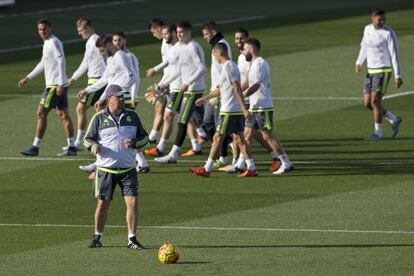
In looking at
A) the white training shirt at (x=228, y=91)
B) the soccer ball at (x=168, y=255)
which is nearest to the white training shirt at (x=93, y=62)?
the white training shirt at (x=228, y=91)

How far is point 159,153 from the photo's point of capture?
29.0 m

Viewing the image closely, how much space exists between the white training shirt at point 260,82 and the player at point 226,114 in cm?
33

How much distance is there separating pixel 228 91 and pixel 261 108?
2.26 feet

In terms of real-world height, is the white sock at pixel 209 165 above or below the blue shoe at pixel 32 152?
above

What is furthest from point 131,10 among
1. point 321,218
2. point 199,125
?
point 321,218

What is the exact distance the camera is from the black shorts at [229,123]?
86.0 feet

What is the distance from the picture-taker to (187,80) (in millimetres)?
28203

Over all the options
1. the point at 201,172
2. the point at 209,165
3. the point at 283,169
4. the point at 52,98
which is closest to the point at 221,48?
the point at 209,165

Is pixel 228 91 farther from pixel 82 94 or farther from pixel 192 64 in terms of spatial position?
pixel 82 94

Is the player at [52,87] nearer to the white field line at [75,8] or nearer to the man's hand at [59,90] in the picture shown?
the man's hand at [59,90]

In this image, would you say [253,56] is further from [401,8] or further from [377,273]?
[401,8]

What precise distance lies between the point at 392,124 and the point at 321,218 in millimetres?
8401

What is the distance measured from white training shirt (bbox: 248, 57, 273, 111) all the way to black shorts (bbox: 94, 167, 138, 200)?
5.89 metres

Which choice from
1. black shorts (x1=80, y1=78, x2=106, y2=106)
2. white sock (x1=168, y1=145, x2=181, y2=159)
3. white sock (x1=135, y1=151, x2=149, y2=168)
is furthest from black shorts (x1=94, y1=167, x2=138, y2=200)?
black shorts (x1=80, y1=78, x2=106, y2=106)
